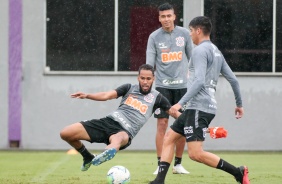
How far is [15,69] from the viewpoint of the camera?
62.0 feet

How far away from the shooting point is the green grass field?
39.1 feet

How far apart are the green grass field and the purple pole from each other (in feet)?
2.80

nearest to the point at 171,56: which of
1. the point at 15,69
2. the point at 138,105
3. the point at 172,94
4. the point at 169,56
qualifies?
the point at 169,56

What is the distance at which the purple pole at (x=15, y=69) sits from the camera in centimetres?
1886

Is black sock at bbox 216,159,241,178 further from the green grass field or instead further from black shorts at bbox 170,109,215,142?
the green grass field

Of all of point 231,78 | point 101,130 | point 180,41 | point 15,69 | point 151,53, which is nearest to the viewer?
point 231,78

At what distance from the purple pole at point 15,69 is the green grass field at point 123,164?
2.80 ft

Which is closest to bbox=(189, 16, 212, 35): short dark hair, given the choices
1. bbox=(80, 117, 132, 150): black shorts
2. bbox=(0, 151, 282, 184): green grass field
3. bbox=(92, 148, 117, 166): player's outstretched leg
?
bbox=(92, 148, 117, 166): player's outstretched leg

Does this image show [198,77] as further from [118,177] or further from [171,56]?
[171,56]

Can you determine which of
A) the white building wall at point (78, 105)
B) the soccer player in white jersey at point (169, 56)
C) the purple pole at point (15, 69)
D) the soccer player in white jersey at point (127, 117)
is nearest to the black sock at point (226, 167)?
the soccer player in white jersey at point (127, 117)

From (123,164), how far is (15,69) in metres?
4.82

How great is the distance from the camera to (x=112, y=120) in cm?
1174

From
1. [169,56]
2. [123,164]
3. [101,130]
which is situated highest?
[169,56]

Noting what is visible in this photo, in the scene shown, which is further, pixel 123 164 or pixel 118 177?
pixel 123 164
